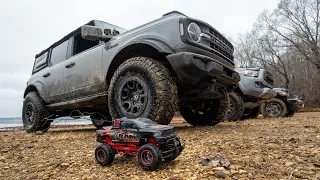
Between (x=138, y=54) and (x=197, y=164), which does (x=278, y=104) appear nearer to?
(x=138, y=54)

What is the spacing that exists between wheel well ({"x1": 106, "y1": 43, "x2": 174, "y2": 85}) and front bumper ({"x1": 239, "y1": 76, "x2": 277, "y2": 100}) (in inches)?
175

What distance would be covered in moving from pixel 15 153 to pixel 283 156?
9.28ft

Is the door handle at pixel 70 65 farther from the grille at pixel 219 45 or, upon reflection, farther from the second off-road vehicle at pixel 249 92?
the second off-road vehicle at pixel 249 92

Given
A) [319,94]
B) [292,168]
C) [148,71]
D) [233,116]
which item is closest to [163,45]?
[148,71]

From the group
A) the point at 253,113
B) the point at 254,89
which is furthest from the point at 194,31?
the point at 253,113

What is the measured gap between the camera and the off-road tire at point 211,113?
4.61 metres

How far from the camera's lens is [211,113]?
15.6 feet

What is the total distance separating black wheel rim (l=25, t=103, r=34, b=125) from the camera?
564 cm

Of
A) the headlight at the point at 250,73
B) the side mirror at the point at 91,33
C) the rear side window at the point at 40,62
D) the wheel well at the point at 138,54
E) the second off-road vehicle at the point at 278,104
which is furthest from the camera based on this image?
the second off-road vehicle at the point at 278,104

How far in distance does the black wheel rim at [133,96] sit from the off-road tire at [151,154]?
1398mm

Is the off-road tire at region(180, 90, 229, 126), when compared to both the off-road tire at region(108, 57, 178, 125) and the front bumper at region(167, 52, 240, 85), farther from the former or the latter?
the off-road tire at region(108, 57, 178, 125)

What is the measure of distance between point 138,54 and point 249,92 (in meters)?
4.57

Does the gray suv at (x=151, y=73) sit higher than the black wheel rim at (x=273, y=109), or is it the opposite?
the gray suv at (x=151, y=73)

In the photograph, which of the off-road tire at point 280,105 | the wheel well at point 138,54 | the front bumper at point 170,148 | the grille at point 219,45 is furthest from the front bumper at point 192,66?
the off-road tire at point 280,105
